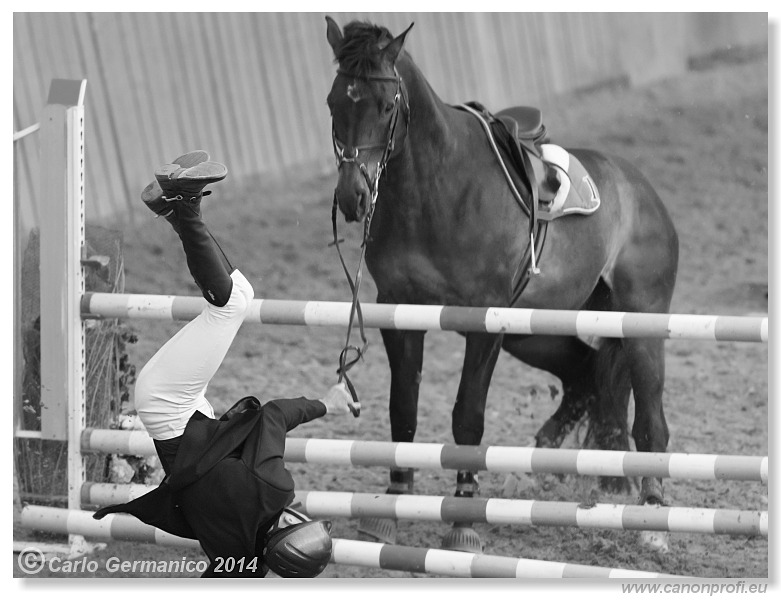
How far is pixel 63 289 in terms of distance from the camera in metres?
4.48

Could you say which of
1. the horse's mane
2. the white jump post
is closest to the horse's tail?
the horse's mane

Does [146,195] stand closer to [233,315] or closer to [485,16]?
[233,315]

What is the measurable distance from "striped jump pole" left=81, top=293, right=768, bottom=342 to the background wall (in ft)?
11.9

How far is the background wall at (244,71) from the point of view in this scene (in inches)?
339

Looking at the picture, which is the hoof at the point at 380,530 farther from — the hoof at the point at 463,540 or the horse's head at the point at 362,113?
the horse's head at the point at 362,113

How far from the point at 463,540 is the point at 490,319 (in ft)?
3.00

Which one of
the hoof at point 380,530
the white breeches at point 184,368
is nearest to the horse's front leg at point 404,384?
the hoof at point 380,530

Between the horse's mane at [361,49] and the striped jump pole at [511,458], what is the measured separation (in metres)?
1.36

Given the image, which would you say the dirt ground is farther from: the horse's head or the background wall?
the horse's head

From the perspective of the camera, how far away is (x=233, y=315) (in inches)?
121

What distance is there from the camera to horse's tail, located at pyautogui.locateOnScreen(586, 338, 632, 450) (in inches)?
210

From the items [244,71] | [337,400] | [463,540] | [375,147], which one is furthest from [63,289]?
[244,71]

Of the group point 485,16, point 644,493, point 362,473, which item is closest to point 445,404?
point 362,473

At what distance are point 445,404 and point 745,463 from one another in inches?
124
